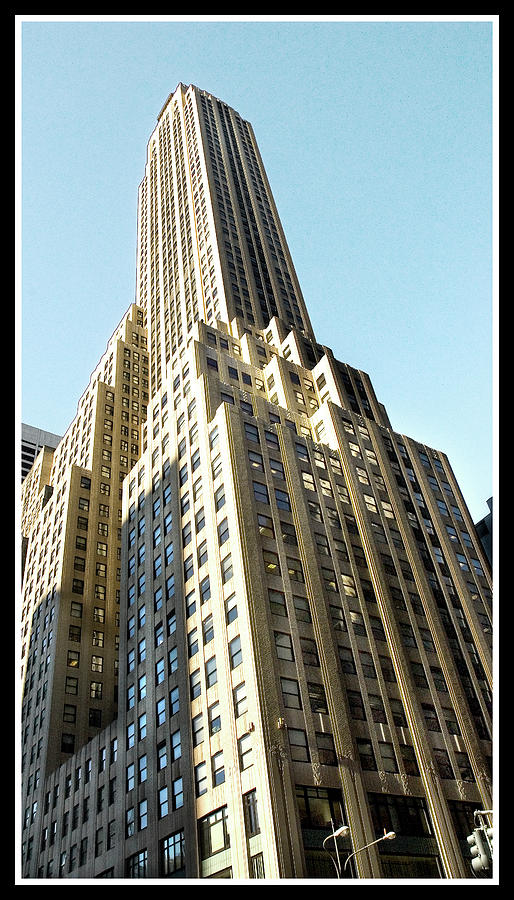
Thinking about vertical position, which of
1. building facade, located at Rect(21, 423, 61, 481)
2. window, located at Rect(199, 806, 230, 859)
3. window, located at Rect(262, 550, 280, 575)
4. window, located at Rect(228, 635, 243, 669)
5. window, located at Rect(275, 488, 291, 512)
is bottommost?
window, located at Rect(199, 806, 230, 859)

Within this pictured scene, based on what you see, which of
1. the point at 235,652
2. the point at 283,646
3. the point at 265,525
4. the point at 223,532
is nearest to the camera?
the point at 235,652

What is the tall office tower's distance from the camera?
1713 inches

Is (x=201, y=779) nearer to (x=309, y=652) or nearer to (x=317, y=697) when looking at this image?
(x=317, y=697)

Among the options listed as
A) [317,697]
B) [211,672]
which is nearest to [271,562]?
[211,672]

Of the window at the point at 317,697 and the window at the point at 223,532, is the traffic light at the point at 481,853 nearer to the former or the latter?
the window at the point at 317,697

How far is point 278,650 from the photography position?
4847 cm

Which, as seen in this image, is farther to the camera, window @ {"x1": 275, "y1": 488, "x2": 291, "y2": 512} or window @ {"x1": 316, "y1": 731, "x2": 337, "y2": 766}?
window @ {"x1": 275, "y1": 488, "x2": 291, "y2": 512}

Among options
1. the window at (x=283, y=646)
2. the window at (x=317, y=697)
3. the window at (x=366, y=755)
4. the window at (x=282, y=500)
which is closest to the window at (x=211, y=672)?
the window at (x=283, y=646)

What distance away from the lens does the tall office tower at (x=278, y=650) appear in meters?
43.5

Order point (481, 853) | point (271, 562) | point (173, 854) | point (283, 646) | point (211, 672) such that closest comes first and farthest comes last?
point (481, 853) < point (173, 854) < point (283, 646) < point (211, 672) < point (271, 562)

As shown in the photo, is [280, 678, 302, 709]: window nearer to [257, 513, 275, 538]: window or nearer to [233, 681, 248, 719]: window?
[233, 681, 248, 719]: window

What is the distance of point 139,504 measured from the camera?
250 feet

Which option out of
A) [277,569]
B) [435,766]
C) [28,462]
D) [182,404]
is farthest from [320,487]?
[28,462]

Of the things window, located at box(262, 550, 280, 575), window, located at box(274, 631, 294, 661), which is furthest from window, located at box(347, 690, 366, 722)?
window, located at box(262, 550, 280, 575)
